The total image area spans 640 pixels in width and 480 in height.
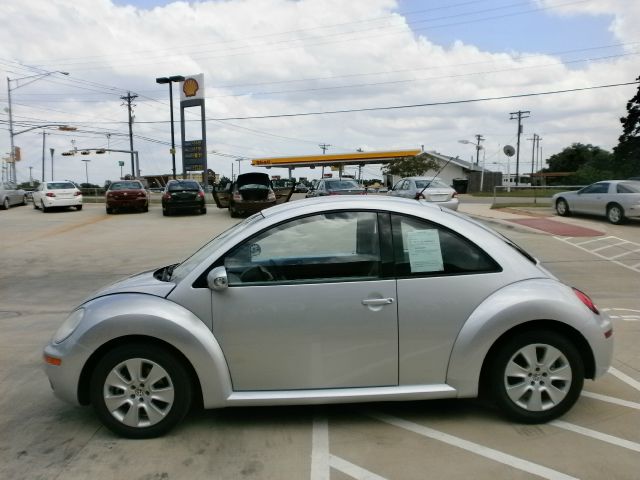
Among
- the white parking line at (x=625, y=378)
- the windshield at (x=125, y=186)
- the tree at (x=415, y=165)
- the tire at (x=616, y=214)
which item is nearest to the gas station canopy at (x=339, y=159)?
the tree at (x=415, y=165)

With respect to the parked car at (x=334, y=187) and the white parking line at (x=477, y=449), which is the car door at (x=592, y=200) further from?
the white parking line at (x=477, y=449)

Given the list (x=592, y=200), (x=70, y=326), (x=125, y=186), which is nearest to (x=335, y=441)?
(x=70, y=326)

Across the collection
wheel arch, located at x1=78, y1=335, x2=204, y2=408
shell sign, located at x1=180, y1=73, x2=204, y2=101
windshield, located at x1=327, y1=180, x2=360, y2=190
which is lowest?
wheel arch, located at x1=78, y1=335, x2=204, y2=408

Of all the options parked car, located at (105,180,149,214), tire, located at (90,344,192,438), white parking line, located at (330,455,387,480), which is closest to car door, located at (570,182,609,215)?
white parking line, located at (330,455,387,480)

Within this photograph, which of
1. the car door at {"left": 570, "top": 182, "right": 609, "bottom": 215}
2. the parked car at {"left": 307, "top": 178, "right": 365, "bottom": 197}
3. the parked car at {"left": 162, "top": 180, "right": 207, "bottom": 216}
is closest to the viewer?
the car door at {"left": 570, "top": 182, "right": 609, "bottom": 215}

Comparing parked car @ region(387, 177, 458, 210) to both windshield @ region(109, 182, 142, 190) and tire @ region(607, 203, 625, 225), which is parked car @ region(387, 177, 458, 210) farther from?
windshield @ region(109, 182, 142, 190)

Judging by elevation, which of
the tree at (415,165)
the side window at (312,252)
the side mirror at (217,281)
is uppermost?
the tree at (415,165)

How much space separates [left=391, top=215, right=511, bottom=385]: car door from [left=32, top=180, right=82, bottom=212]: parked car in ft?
87.2

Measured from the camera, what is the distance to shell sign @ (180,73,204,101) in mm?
38000

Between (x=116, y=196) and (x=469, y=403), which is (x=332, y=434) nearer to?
(x=469, y=403)

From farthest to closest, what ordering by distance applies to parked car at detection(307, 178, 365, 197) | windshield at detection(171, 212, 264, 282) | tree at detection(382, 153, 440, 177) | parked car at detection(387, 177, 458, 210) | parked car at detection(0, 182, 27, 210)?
1. tree at detection(382, 153, 440, 177)
2. parked car at detection(0, 182, 27, 210)
3. parked car at detection(307, 178, 365, 197)
4. parked car at detection(387, 177, 458, 210)
5. windshield at detection(171, 212, 264, 282)

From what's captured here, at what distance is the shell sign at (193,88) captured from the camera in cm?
3800

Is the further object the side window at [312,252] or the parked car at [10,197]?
the parked car at [10,197]

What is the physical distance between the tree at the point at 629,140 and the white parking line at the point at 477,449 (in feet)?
197
